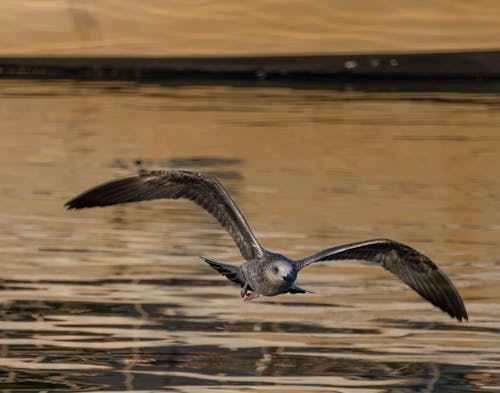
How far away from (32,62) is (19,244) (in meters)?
25.8

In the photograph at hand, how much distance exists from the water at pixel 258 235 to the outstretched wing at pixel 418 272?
24.9 inches

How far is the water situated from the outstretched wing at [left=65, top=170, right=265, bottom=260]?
1.17m

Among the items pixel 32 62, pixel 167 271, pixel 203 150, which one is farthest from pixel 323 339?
pixel 32 62

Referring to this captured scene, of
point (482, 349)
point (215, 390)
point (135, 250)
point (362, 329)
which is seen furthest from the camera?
point (135, 250)

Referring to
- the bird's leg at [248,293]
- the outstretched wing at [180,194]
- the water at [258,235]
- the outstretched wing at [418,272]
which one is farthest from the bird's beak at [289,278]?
the water at [258,235]

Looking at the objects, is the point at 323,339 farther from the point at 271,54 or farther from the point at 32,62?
the point at 32,62

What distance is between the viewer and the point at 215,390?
46.6 ft

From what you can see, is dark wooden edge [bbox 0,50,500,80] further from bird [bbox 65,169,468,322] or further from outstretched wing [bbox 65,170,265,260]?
outstretched wing [bbox 65,170,265,260]

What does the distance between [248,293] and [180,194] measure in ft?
3.90

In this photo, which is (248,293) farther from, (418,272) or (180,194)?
(418,272)

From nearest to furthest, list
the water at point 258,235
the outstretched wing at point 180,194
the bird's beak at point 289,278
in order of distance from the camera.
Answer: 1. the bird's beak at point 289,278
2. the outstretched wing at point 180,194
3. the water at point 258,235

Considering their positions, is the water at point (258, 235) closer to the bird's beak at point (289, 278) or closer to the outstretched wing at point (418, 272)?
the outstretched wing at point (418, 272)

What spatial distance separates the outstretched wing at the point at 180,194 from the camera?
14.3m

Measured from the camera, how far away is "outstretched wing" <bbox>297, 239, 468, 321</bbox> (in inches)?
565
